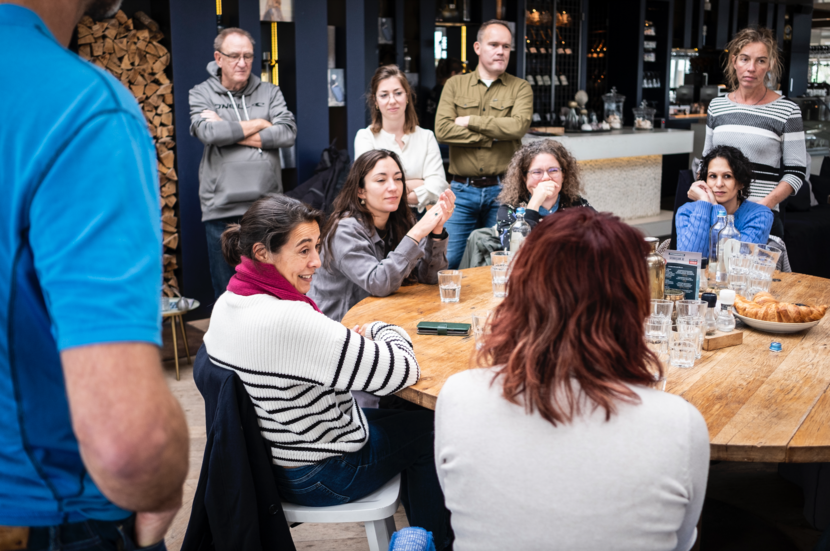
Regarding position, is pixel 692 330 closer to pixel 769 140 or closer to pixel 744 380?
pixel 744 380

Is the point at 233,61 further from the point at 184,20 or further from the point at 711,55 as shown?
the point at 711,55

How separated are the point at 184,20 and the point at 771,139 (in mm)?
3549

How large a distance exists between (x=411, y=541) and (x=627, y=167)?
235 inches

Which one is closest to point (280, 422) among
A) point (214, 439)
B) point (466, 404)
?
point (214, 439)

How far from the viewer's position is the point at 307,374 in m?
1.73

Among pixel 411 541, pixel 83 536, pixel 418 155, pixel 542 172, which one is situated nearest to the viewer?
pixel 83 536

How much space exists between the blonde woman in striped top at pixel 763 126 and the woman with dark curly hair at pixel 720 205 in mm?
446

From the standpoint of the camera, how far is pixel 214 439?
169cm

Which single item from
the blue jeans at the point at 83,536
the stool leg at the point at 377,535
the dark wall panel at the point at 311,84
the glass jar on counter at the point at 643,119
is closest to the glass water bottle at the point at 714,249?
the stool leg at the point at 377,535

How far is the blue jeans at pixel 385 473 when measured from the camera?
6.02 feet

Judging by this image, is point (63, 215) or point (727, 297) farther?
point (727, 297)

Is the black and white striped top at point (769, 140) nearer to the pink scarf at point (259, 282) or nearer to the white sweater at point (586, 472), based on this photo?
the pink scarf at point (259, 282)

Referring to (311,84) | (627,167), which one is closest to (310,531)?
(311,84)

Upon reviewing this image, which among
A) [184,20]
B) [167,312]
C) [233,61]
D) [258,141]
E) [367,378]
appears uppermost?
[184,20]
